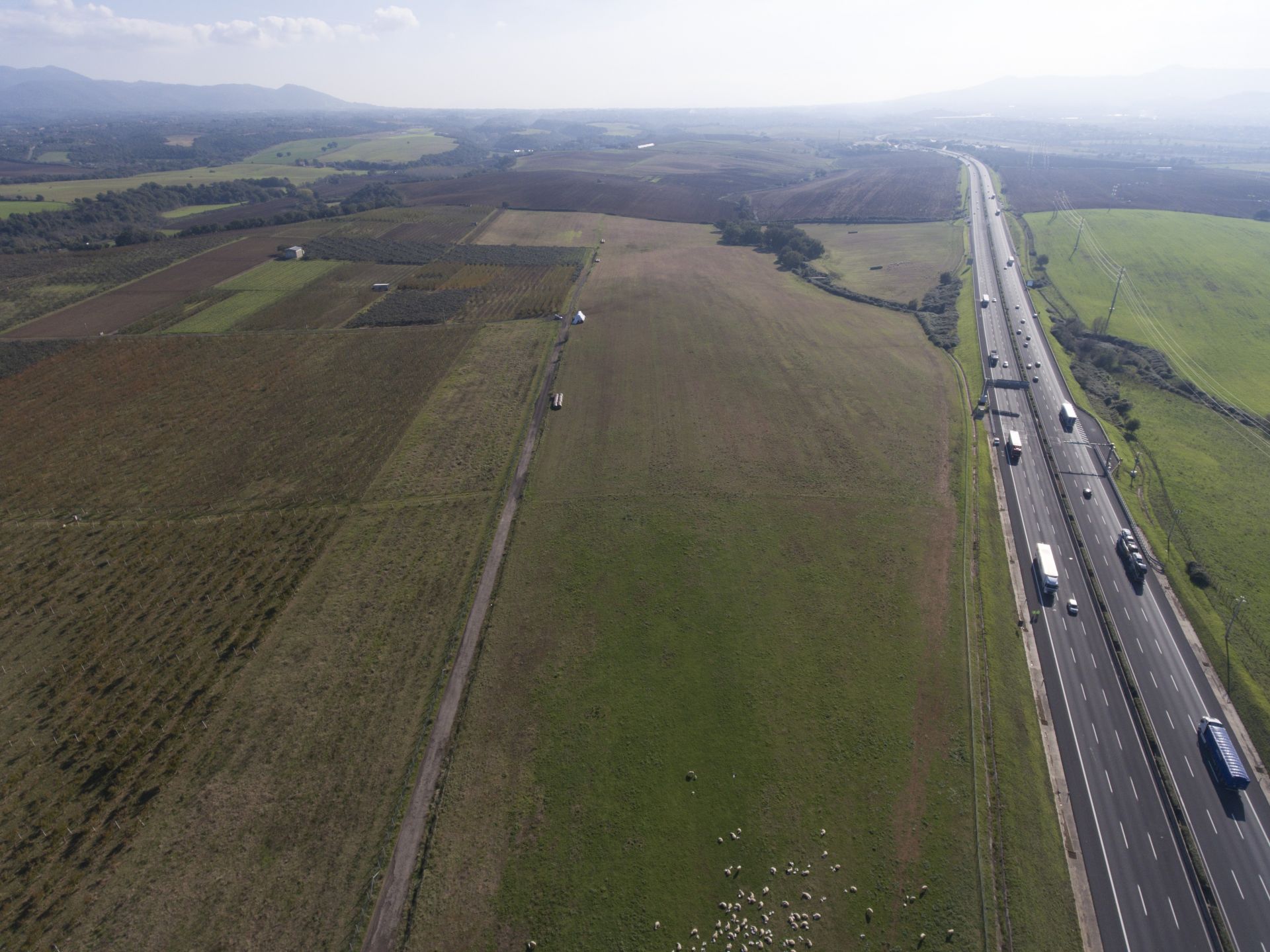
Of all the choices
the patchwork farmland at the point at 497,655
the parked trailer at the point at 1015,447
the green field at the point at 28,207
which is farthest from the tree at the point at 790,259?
the green field at the point at 28,207

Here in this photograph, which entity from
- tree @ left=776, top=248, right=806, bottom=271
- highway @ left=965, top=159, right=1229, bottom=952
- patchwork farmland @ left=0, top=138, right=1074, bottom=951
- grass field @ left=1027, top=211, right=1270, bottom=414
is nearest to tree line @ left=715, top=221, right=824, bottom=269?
tree @ left=776, top=248, right=806, bottom=271

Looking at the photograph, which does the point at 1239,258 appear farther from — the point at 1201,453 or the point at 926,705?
the point at 926,705

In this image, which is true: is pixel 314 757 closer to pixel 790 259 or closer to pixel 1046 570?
pixel 1046 570

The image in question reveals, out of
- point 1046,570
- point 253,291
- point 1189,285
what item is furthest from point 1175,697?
point 253,291

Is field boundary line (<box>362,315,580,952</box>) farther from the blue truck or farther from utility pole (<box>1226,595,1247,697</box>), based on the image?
utility pole (<box>1226,595,1247,697</box>)

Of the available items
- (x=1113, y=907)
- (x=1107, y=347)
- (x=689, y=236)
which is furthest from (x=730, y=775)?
(x=689, y=236)

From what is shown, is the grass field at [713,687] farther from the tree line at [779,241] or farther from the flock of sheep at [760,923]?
the tree line at [779,241]
